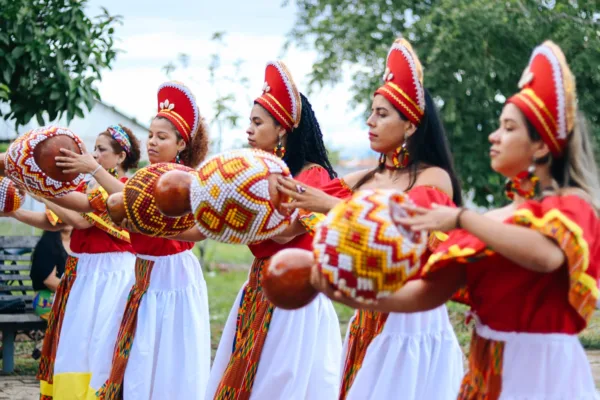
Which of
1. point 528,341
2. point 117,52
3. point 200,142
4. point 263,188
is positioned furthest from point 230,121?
point 528,341

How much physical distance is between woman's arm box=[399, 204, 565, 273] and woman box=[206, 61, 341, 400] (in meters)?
1.69

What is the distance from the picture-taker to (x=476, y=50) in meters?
8.73

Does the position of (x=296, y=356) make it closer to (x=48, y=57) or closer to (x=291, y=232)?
(x=291, y=232)

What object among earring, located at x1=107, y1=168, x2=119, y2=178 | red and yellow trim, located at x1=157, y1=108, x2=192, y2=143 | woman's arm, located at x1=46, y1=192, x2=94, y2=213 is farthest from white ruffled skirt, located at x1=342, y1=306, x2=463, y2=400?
earring, located at x1=107, y1=168, x2=119, y2=178

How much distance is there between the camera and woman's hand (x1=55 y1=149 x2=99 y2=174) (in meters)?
4.31

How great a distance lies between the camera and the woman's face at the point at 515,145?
8.57 ft

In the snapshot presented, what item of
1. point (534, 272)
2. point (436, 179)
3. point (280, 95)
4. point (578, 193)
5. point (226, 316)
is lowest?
point (226, 316)

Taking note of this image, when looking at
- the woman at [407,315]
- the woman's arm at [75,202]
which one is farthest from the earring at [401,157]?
the woman's arm at [75,202]

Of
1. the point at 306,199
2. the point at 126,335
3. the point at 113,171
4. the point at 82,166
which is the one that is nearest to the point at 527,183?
the point at 306,199

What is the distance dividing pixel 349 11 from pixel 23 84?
190 inches

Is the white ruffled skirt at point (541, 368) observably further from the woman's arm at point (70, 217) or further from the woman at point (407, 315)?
the woman's arm at point (70, 217)

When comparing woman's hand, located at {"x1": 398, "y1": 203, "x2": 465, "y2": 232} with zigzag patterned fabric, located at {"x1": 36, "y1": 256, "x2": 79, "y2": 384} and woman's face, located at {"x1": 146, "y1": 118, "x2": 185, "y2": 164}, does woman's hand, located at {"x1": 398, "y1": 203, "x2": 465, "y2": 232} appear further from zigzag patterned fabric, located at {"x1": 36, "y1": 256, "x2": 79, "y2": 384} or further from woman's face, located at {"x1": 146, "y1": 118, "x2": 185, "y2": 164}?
zigzag patterned fabric, located at {"x1": 36, "y1": 256, "x2": 79, "y2": 384}

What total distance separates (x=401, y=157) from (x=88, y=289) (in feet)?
9.51

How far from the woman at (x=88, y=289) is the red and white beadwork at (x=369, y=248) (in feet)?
10.8
